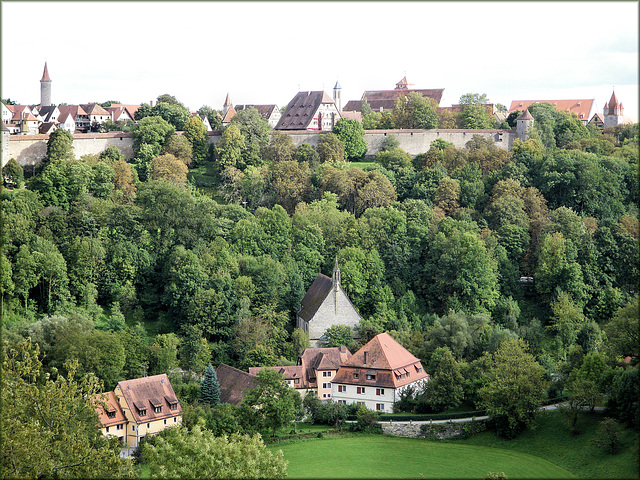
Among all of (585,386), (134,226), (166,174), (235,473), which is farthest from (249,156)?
(235,473)

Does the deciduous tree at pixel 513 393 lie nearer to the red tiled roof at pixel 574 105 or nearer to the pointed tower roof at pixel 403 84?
the red tiled roof at pixel 574 105

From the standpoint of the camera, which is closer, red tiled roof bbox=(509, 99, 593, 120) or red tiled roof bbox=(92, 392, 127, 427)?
red tiled roof bbox=(92, 392, 127, 427)

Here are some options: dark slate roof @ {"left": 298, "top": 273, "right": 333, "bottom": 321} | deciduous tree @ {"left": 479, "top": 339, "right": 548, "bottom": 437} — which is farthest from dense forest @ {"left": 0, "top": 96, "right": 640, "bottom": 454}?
deciduous tree @ {"left": 479, "top": 339, "right": 548, "bottom": 437}

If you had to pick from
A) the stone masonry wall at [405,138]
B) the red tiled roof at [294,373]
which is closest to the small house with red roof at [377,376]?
the red tiled roof at [294,373]

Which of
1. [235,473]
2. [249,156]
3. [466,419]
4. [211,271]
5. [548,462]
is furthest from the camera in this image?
[249,156]

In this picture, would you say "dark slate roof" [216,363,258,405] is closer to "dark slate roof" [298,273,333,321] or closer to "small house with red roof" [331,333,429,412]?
"small house with red roof" [331,333,429,412]

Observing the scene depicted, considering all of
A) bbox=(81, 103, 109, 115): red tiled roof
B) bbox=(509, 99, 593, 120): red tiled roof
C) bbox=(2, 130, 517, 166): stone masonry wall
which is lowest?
bbox=(2, 130, 517, 166): stone masonry wall

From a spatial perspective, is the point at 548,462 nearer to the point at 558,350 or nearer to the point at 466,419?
the point at 466,419
